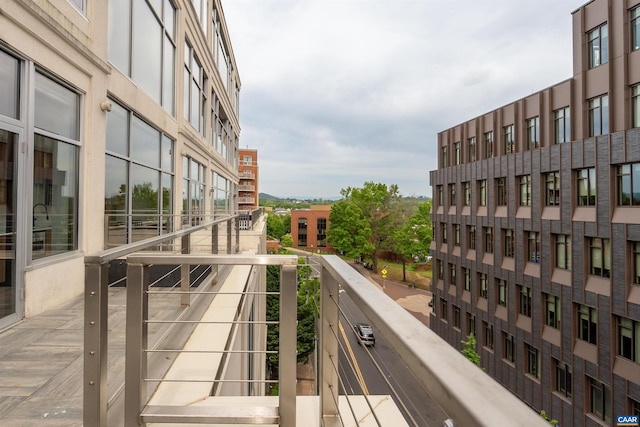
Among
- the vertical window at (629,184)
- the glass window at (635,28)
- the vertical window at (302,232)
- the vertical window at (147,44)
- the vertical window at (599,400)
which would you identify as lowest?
the vertical window at (599,400)

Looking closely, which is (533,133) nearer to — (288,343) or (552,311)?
(552,311)

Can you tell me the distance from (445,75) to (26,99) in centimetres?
8374

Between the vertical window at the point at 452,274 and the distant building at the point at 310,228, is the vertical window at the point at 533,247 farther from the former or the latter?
the distant building at the point at 310,228

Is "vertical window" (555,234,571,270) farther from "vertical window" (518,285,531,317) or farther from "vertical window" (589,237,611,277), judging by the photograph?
"vertical window" (518,285,531,317)

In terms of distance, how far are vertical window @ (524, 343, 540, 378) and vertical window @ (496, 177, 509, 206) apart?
28.3ft

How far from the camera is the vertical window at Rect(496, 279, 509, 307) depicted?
2105 centimetres

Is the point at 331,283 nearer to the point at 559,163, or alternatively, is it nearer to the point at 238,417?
the point at 238,417

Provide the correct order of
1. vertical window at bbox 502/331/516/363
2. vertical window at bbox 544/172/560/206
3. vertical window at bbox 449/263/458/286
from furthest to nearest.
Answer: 1. vertical window at bbox 449/263/458/286
2. vertical window at bbox 502/331/516/363
3. vertical window at bbox 544/172/560/206

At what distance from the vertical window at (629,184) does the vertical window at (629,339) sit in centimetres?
490

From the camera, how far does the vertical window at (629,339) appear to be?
44.3 feet

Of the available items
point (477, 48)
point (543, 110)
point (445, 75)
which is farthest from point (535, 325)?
point (445, 75)

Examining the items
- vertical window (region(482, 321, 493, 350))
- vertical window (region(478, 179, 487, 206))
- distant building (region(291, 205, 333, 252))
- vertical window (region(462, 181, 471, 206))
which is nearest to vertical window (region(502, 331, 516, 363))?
vertical window (region(482, 321, 493, 350))

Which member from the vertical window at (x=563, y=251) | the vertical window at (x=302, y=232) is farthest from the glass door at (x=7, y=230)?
the vertical window at (x=302, y=232)

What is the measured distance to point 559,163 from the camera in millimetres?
17328
